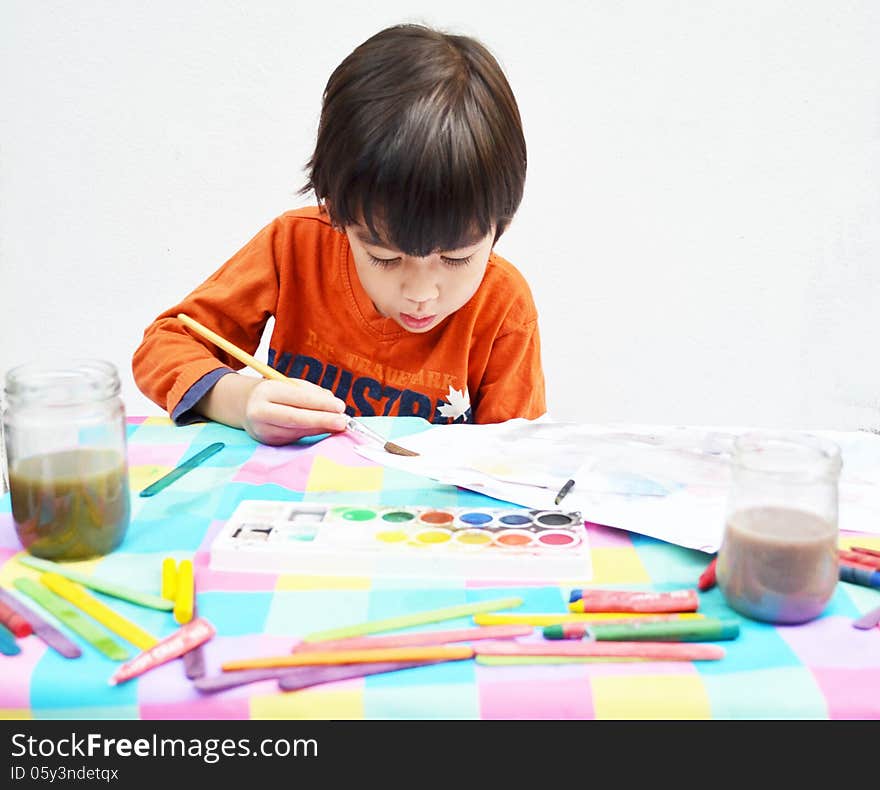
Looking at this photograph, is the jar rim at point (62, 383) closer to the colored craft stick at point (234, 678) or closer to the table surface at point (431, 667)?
the table surface at point (431, 667)

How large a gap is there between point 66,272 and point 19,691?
1384 millimetres

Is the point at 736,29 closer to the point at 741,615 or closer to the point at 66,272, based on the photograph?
the point at 66,272

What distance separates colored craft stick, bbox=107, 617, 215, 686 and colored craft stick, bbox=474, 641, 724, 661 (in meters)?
0.13

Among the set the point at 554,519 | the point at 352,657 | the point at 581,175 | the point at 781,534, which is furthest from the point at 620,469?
the point at 581,175

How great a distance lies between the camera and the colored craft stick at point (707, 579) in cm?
53

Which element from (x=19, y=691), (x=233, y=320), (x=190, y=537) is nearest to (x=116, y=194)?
(x=233, y=320)

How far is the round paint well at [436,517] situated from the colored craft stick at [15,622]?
0.77 feet

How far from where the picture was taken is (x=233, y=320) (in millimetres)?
1067

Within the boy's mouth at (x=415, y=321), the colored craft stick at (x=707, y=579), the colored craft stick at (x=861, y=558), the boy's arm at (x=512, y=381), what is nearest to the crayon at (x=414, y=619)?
A: the colored craft stick at (x=707, y=579)

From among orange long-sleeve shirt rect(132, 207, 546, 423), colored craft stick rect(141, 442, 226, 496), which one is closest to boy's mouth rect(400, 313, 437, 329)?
orange long-sleeve shirt rect(132, 207, 546, 423)

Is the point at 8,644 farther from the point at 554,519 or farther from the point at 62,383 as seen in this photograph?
the point at 554,519

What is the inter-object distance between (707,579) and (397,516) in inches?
7.6

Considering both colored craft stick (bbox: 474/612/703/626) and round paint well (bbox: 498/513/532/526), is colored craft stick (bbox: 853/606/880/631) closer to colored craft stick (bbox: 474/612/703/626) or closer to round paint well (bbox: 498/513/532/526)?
colored craft stick (bbox: 474/612/703/626)

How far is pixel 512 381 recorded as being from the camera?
1098mm
